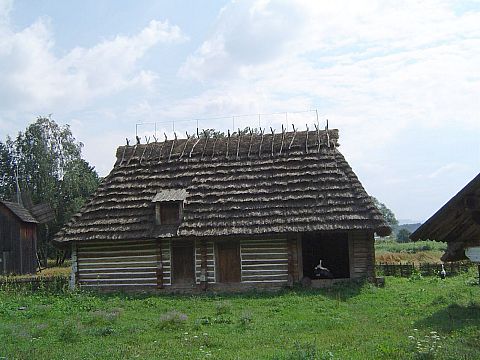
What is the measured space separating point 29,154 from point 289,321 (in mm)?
39525

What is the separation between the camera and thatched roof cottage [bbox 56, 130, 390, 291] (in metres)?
20.2

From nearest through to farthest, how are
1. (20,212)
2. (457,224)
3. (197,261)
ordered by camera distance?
(457,224) < (197,261) < (20,212)

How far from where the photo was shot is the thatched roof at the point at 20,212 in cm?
3719

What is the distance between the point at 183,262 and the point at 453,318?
11.5m

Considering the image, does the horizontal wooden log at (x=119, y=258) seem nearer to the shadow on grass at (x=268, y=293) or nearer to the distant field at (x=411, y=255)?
the shadow on grass at (x=268, y=293)

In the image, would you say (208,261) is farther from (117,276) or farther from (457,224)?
(457,224)

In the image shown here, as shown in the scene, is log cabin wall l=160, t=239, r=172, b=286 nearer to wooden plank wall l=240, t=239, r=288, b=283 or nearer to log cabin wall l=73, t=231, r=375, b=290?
log cabin wall l=73, t=231, r=375, b=290

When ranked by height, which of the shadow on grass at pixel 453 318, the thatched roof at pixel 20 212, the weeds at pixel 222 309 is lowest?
the weeds at pixel 222 309

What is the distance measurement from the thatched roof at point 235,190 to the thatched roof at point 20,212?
15732 mm

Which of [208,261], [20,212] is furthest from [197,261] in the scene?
[20,212]

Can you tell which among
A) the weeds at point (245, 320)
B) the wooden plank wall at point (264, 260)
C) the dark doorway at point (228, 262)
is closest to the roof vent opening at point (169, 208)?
the dark doorway at point (228, 262)

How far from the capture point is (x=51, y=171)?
4841 cm

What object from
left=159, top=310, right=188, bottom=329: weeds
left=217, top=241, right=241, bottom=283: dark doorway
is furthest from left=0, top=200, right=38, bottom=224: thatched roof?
left=159, top=310, right=188, bottom=329: weeds

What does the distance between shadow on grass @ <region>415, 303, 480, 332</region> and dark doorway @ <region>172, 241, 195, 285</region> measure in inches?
405
